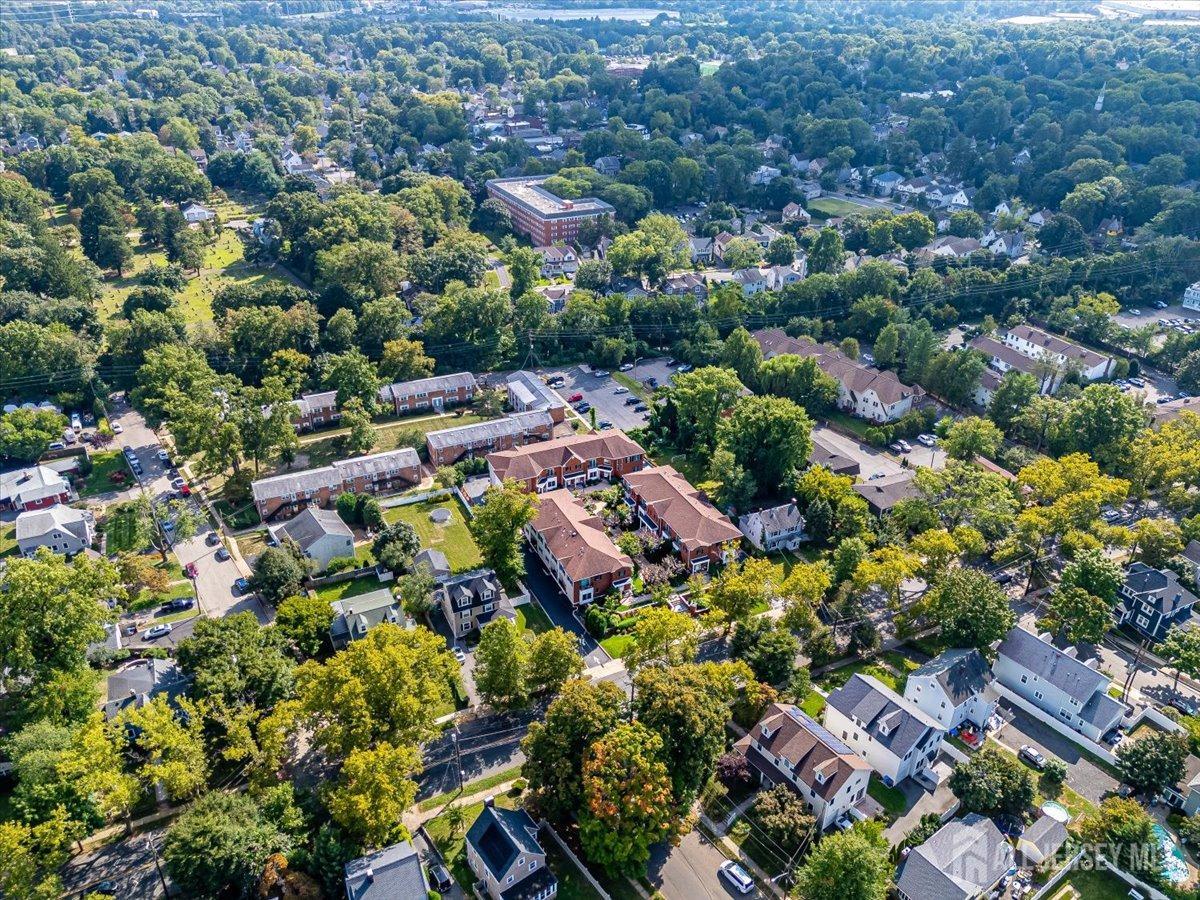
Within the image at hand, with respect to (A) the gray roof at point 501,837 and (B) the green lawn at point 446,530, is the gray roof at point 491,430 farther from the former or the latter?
(A) the gray roof at point 501,837

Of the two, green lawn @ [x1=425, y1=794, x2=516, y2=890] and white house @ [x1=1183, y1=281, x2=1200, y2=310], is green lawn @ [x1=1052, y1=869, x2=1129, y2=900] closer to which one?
green lawn @ [x1=425, y1=794, x2=516, y2=890]

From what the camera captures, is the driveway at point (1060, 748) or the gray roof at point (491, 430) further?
the gray roof at point (491, 430)

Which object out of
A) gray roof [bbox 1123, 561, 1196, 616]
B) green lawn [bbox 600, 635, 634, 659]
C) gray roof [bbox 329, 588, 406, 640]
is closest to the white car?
green lawn [bbox 600, 635, 634, 659]

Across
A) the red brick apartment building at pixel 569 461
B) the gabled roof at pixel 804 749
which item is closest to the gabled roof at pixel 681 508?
the red brick apartment building at pixel 569 461

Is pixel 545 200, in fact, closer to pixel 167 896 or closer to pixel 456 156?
pixel 456 156

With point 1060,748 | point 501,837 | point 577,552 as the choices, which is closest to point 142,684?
point 501,837

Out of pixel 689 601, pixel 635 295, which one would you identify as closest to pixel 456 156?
pixel 635 295
